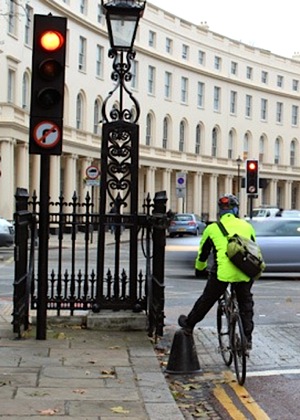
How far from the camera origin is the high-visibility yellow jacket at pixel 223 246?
26.2 ft

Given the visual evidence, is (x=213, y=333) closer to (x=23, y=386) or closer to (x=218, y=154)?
(x=23, y=386)

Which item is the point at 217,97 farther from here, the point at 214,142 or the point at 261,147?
the point at 261,147

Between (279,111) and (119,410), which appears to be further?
(279,111)

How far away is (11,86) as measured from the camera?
4412 cm

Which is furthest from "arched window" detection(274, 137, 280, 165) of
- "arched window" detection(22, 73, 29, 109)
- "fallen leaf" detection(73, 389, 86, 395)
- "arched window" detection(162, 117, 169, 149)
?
"fallen leaf" detection(73, 389, 86, 395)

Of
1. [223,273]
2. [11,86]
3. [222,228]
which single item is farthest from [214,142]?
[223,273]

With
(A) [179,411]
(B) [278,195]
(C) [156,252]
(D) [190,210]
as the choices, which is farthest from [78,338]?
(B) [278,195]

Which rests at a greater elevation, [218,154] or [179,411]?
[218,154]

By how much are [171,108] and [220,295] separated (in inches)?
2284

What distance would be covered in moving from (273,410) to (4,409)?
224 cm

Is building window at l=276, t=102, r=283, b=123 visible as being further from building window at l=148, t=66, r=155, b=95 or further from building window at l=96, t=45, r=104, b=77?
building window at l=96, t=45, r=104, b=77

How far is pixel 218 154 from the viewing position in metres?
72.3

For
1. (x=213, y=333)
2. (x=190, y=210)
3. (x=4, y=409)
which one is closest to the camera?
(x=4, y=409)

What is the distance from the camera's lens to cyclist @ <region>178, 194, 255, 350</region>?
26.2 feet
